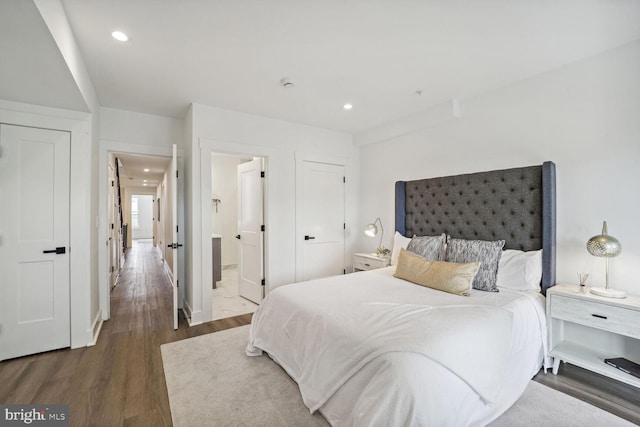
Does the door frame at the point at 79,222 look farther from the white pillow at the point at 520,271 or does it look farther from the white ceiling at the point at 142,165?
the white pillow at the point at 520,271

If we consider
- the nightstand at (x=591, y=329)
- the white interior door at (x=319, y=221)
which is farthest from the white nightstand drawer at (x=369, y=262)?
the nightstand at (x=591, y=329)

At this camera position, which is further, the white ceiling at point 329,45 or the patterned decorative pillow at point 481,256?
the patterned decorative pillow at point 481,256

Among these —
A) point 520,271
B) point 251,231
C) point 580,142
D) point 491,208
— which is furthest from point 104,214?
point 580,142

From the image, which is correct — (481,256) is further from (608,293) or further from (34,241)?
(34,241)

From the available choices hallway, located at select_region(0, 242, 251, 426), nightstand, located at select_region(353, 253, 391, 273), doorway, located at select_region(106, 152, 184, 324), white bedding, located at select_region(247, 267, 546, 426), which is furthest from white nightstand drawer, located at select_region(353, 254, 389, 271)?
doorway, located at select_region(106, 152, 184, 324)

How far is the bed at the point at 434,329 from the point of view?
1399 millimetres

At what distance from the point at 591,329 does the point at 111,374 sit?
3.97 metres

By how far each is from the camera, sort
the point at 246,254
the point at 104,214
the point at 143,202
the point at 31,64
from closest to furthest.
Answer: the point at 31,64 < the point at 104,214 < the point at 246,254 < the point at 143,202

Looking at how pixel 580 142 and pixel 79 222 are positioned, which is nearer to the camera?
pixel 580 142

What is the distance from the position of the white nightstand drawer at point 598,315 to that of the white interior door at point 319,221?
9.29 ft

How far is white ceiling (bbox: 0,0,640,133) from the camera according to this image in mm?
1815

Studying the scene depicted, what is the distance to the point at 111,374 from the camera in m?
2.29

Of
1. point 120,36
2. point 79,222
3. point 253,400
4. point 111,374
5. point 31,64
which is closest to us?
point 31,64

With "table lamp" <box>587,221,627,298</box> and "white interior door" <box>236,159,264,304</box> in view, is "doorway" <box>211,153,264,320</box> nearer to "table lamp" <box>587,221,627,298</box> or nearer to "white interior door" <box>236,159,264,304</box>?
"white interior door" <box>236,159,264,304</box>
